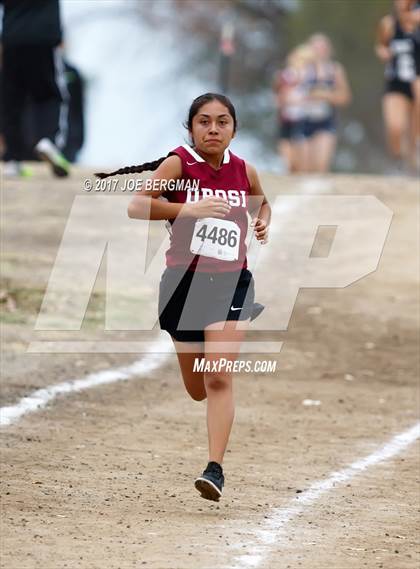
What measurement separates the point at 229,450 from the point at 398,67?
9407mm

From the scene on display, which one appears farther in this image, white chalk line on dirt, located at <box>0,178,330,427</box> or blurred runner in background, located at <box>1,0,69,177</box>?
blurred runner in background, located at <box>1,0,69,177</box>

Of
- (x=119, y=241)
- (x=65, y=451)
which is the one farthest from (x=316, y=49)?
(x=65, y=451)

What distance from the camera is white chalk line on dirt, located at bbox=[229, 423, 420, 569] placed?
6.58 metres

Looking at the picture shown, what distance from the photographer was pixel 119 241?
15195mm

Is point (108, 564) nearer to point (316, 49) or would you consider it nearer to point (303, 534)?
point (303, 534)

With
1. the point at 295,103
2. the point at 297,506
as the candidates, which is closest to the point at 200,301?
the point at 297,506

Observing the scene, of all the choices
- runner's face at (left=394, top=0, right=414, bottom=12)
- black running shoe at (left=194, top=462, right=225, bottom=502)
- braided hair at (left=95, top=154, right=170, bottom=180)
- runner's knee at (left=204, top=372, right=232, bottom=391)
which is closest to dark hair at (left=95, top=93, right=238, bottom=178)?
braided hair at (left=95, top=154, right=170, bottom=180)

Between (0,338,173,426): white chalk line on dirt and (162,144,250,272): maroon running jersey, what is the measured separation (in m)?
2.15

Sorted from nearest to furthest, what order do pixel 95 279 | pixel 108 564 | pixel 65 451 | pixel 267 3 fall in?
pixel 108 564, pixel 65 451, pixel 95 279, pixel 267 3

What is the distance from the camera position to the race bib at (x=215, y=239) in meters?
7.47

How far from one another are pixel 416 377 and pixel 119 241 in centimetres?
432

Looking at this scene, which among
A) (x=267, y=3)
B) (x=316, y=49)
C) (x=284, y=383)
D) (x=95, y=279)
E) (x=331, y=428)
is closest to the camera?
(x=331, y=428)

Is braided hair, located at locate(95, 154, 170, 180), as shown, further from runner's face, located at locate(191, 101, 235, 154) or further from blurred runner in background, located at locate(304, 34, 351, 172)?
blurred runner in background, located at locate(304, 34, 351, 172)

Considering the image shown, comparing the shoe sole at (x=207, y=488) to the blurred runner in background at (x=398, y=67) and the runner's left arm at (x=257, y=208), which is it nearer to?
the runner's left arm at (x=257, y=208)
